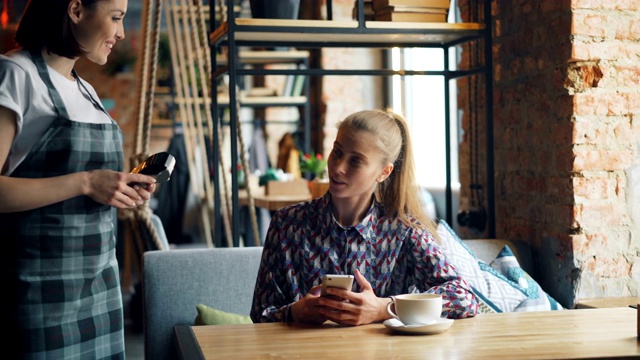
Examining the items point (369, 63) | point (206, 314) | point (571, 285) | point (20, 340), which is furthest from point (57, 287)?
point (369, 63)

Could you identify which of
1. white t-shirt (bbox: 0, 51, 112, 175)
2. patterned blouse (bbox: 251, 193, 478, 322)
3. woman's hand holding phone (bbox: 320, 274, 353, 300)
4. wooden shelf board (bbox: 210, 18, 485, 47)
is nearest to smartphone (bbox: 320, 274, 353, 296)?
woman's hand holding phone (bbox: 320, 274, 353, 300)

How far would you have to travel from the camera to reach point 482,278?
8.77ft

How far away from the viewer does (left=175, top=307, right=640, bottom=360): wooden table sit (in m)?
1.62

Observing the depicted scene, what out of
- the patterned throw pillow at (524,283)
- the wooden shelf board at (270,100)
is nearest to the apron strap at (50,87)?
the patterned throw pillow at (524,283)

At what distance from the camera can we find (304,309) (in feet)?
6.33

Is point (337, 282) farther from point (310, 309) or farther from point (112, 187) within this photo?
point (112, 187)

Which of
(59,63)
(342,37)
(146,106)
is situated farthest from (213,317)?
(342,37)

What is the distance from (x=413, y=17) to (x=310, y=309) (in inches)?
64.1

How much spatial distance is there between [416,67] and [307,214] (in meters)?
5.05

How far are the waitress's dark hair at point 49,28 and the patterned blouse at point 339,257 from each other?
2.20 ft

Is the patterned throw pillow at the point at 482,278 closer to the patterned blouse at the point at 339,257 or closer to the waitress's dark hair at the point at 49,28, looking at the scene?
the patterned blouse at the point at 339,257

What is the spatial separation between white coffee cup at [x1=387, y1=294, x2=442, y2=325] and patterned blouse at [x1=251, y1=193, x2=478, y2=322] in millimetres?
278

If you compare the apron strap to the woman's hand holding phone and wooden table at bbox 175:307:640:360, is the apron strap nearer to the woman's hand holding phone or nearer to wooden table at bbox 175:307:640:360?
wooden table at bbox 175:307:640:360

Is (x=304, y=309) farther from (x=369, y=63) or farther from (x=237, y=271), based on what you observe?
(x=369, y=63)
